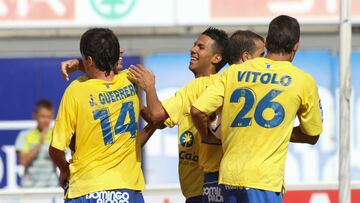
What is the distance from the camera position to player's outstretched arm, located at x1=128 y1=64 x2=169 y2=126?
21.8ft

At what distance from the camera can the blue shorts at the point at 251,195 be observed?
6324 mm

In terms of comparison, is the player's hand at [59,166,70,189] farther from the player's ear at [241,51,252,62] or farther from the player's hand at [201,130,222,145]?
the player's ear at [241,51,252,62]

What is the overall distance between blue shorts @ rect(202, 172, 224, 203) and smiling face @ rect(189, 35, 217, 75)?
0.75 m

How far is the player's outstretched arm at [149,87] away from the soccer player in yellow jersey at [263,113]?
0.38 metres

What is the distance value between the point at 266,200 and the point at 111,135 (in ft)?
3.28

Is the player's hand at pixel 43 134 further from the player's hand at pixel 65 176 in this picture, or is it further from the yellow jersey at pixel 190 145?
the player's hand at pixel 65 176

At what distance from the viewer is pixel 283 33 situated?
6391 millimetres

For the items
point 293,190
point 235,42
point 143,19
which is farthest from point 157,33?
point 235,42

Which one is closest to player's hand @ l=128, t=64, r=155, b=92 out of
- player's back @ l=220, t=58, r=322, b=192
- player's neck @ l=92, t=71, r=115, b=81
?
player's neck @ l=92, t=71, r=115, b=81

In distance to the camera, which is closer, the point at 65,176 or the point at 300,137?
the point at 300,137

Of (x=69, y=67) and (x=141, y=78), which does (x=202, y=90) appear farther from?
(x=69, y=67)

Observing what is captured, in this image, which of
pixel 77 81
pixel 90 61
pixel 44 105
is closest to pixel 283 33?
pixel 90 61

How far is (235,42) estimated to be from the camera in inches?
277

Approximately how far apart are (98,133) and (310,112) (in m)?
1.26
